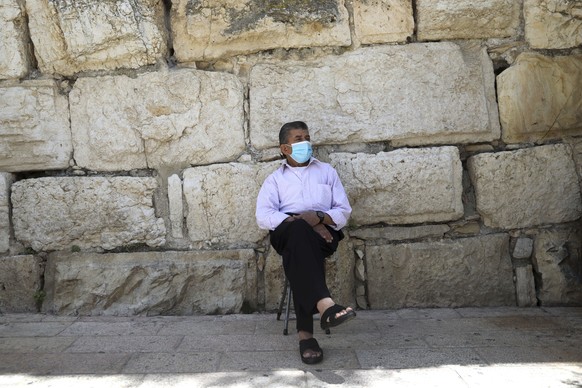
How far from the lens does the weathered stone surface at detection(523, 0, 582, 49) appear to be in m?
3.98

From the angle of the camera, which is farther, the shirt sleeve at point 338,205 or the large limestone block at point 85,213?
the large limestone block at point 85,213

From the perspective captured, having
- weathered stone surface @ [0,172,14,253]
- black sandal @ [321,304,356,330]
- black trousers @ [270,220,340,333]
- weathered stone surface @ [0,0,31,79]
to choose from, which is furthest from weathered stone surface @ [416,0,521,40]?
weathered stone surface @ [0,172,14,253]

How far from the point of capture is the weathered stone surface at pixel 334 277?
3975 mm

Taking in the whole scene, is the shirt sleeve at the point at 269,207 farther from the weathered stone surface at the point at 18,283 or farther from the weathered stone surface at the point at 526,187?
the weathered stone surface at the point at 18,283

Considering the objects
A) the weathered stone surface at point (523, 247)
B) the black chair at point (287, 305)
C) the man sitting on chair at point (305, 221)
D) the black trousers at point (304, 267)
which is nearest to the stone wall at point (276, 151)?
the weathered stone surface at point (523, 247)

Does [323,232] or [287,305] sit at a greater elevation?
[323,232]

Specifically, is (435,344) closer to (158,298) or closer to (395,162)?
(395,162)

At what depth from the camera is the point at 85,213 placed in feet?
13.1

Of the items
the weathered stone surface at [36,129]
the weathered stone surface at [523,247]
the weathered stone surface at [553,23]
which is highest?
the weathered stone surface at [553,23]

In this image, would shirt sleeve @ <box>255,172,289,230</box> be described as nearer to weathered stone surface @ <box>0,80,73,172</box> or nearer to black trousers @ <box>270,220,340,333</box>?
black trousers @ <box>270,220,340,333</box>

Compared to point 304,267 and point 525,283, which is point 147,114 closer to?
point 304,267

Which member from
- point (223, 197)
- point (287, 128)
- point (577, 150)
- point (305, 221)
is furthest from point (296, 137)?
point (577, 150)

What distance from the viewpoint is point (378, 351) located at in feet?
10.1

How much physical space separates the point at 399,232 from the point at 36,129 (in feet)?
8.39
